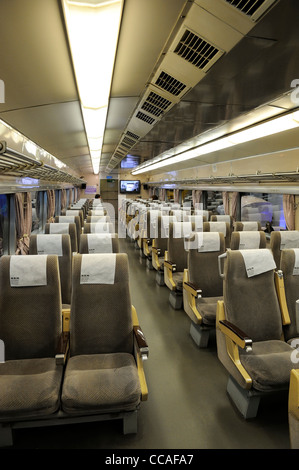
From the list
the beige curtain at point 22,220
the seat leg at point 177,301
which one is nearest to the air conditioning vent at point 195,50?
the seat leg at point 177,301

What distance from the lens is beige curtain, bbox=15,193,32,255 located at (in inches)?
253

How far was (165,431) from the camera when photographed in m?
2.43

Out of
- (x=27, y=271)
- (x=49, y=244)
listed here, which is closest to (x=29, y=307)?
(x=27, y=271)

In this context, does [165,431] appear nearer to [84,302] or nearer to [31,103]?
[84,302]

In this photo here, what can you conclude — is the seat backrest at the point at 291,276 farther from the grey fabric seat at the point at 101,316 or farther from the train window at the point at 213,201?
the train window at the point at 213,201

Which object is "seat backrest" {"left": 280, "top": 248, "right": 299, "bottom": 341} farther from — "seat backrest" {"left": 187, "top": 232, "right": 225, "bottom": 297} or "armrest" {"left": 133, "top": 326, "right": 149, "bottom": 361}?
"armrest" {"left": 133, "top": 326, "right": 149, "bottom": 361}

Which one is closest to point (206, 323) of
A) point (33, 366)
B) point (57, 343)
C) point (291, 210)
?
point (57, 343)

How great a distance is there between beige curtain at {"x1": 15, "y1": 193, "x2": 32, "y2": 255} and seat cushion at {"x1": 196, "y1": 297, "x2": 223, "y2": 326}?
4208 millimetres

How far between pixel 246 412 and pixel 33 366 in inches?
68.1

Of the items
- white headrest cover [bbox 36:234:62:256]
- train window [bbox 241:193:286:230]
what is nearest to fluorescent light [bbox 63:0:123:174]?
white headrest cover [bbox 36:234:62:256]

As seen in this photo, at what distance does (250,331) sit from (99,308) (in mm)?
1425

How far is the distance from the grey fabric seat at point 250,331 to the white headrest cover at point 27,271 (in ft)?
5.36

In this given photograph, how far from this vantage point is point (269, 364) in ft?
8.31

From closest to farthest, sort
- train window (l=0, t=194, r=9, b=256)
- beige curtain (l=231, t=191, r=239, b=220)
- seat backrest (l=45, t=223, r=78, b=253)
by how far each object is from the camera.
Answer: seat backrest (l=45, t=223, r=78, b=253) → train window (l=0, t=194, r=9, b=256) → beige curtain (l=231, t=191, r=239, b=220)
